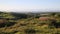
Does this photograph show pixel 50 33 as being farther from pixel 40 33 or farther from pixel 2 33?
pixel 2 33

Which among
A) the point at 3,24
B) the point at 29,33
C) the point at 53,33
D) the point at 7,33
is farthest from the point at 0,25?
the point at 53,33

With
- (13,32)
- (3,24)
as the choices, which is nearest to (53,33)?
(13,32)

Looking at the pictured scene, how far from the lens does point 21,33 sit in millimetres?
23281

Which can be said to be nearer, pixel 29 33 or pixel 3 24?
pixel 29 33

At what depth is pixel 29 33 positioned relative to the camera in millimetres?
23328

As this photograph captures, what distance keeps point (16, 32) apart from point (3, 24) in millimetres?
8905

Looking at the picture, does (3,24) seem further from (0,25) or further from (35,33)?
(35,33)

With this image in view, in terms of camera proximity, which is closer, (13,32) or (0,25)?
(13,32)

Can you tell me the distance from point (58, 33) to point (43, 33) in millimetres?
2035

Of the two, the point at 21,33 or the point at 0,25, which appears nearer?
the point at 21,33

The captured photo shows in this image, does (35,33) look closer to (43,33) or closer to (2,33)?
(43,33)

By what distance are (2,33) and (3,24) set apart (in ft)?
29.4

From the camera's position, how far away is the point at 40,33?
77.3 ft

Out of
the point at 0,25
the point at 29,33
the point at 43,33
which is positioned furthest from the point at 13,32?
the point at 0,25
